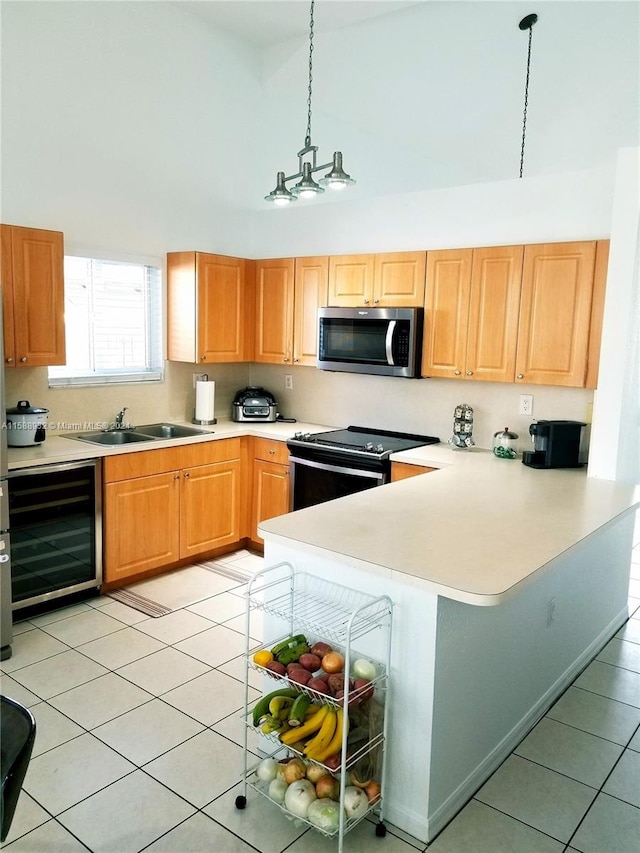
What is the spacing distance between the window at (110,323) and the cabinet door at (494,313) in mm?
2199

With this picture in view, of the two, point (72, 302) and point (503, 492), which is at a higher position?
point (72, 302)

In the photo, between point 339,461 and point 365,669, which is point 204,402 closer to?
point 339,461

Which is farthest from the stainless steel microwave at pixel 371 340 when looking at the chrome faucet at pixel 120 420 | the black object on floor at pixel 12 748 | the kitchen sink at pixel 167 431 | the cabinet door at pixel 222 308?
the black object on floor at pixel 12 748

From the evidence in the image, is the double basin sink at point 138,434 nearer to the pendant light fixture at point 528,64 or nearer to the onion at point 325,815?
the onion at point 325,815

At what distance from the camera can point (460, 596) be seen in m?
1.83

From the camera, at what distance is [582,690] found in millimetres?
3002

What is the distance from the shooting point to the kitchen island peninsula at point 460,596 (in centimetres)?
201

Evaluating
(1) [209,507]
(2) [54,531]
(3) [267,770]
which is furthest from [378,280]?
(3) [267,770]

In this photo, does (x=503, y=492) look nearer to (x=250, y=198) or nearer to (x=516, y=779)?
(x=516, y=779)

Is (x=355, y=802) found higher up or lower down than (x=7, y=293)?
lower down

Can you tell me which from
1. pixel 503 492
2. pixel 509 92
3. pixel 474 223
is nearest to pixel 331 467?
pixel 503 492

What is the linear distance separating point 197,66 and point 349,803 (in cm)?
445

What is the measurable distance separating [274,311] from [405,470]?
1688 mm

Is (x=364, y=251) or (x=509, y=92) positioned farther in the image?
(x=364, y=251)
